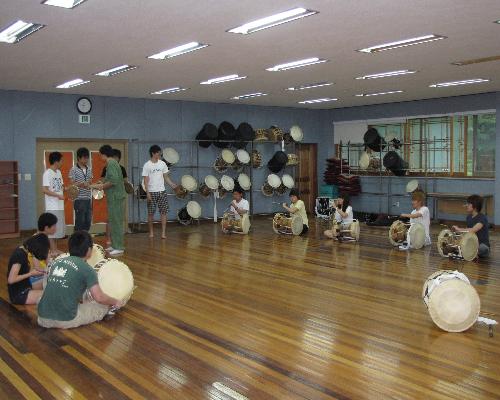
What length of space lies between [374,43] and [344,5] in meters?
1.88

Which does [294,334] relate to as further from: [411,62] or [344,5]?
[411,62]

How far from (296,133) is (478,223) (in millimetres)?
7527

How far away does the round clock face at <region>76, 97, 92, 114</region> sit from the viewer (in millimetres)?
12453

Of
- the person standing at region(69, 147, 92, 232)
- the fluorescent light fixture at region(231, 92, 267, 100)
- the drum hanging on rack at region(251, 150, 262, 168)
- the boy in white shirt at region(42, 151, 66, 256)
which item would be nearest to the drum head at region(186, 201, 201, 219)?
the drum hanging on rack at region(251, 150, 262, 168)

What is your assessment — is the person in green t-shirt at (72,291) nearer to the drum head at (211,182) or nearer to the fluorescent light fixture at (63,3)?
the fluorescent light fixture at (63,3)

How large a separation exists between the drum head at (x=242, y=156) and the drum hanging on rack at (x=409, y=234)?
17.5 ft

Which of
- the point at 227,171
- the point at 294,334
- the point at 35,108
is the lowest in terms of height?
the point at 294,334

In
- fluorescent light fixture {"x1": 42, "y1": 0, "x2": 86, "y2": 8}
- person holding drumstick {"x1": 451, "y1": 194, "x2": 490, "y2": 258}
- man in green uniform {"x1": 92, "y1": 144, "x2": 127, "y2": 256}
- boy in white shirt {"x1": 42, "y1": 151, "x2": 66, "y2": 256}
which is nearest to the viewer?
fluorescent light fixture {"x1": 42, "y1": 0, "x2": 86, "y2": 8}

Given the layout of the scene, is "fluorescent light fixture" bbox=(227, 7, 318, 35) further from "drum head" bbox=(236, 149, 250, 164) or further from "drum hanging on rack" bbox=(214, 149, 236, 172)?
"drum head" bbox=(236, 149, 250, 164)

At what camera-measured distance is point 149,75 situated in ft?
32.3

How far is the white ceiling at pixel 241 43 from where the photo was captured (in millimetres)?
5594

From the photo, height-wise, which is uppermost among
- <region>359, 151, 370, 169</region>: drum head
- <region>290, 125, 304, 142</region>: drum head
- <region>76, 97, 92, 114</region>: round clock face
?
<region>76, 97, 92, 114</region>: round clock face

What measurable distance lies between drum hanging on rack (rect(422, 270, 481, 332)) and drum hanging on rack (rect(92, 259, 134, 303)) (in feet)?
9.57

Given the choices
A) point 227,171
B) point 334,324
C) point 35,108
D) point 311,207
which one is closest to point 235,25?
point 334,324
